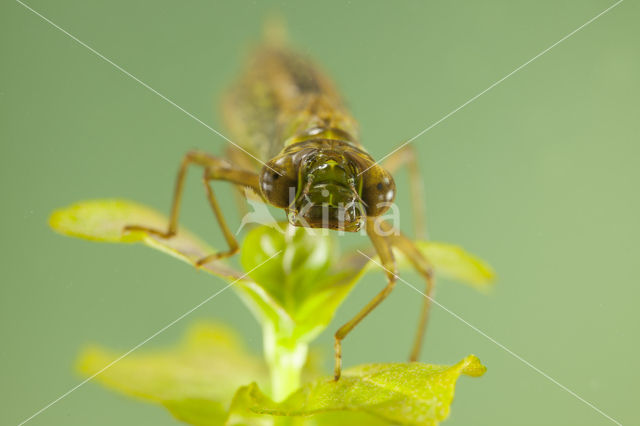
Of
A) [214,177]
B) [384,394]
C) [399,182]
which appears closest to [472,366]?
[384,394]

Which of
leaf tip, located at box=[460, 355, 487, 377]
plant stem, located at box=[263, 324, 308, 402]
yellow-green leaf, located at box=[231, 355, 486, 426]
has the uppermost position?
plant stem, located at box=[263, 324, 308, 402]

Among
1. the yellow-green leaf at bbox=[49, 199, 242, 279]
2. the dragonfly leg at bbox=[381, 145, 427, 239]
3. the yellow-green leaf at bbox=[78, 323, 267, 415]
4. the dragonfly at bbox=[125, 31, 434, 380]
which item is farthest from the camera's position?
the dragonfly leg at bbox=[381, 145, 427, 239]

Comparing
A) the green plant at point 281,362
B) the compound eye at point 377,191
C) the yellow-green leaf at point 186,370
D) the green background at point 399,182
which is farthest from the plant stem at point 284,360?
the compound eye at point 377,191

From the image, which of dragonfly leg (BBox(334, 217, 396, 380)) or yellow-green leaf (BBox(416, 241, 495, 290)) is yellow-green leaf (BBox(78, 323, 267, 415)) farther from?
yellow-green leaf (BBox(416, 241, 495, 290))

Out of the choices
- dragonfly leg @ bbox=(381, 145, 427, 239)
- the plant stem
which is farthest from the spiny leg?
dragonfly leg @ bbox=(381, 145, 427, 239)

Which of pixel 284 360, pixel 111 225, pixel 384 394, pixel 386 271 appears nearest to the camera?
pixel 384 394

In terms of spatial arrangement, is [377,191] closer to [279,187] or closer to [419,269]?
[279,187]

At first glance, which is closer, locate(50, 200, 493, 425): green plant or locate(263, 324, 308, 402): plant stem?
locate(50, 200, 493, 425): green plant

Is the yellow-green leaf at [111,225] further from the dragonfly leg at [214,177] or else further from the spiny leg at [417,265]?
the spiny leg at [417,265]
